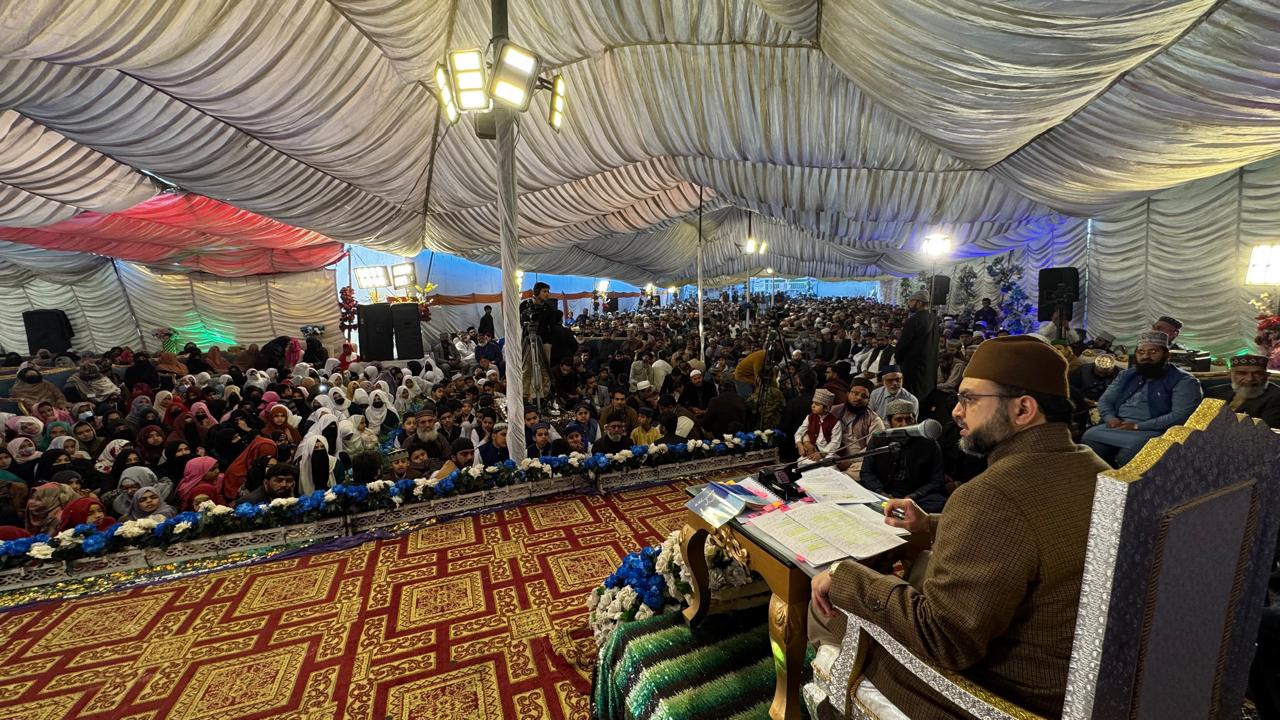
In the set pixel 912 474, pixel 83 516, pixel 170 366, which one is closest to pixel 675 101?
pixel 912 474

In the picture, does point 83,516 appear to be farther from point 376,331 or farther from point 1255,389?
point 1255,389

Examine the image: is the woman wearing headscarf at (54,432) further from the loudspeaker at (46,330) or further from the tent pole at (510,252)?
the loudspeaker at (46,330)

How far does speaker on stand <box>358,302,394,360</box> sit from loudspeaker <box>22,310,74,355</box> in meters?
8.77

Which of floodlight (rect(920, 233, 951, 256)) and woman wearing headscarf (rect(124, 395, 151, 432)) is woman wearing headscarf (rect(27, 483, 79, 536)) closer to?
woman wearing headscarf (rect(124, 395, 151, 432))

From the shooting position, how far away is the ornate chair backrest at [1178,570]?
947 mm

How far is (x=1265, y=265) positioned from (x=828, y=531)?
8.03 m

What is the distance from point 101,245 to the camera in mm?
11039

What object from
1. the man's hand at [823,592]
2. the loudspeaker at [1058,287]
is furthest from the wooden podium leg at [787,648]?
the loudspeaker at [1058,287]

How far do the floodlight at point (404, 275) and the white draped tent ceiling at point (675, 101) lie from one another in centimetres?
734

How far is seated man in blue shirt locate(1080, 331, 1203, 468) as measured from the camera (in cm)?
399

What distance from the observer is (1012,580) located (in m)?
1.08

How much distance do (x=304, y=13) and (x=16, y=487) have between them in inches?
172

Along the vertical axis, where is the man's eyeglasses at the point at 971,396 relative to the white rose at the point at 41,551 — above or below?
above

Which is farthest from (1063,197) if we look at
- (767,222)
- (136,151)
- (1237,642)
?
(767,222)
